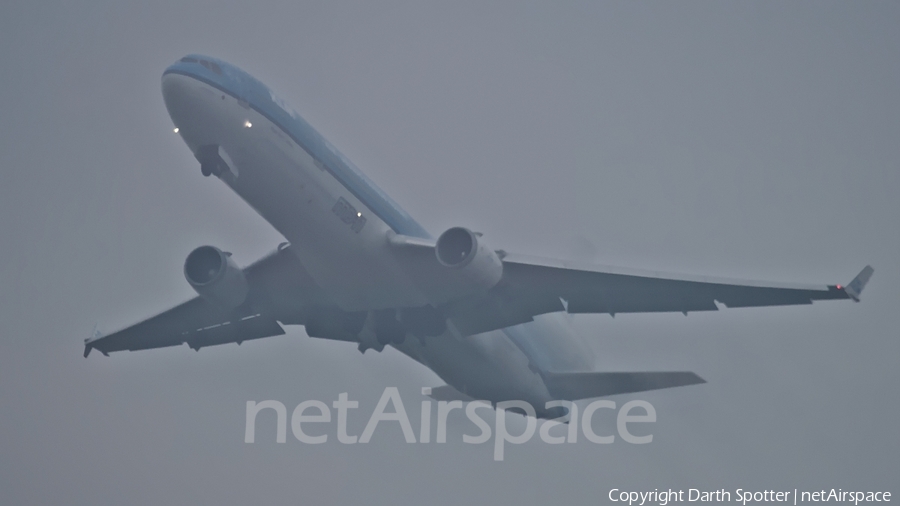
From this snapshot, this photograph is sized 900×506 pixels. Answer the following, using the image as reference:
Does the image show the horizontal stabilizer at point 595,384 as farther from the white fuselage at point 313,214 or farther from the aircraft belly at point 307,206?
the aircraft belly at point 307,206

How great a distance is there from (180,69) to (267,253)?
672 centimetres

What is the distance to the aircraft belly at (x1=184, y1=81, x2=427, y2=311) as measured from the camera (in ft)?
86.9

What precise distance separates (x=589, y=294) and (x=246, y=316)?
10.7 metres

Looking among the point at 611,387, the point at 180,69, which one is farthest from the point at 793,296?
the point at 180,69

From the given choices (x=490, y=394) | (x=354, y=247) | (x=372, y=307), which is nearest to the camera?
(x=354, y=247)

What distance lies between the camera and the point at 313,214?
27.2m

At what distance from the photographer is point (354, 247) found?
27.9m

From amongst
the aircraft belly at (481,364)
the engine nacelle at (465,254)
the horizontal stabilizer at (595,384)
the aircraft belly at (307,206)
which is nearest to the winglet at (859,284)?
the engine nacelle at (465,254)

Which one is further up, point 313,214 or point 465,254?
point 313,214

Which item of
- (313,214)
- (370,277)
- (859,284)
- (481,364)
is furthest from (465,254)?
(859,284)

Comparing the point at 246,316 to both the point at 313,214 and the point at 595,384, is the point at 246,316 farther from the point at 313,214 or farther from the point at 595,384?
the point at 595,384

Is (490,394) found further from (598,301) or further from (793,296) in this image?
(793,296)

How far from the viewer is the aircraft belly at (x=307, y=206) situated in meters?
26.5

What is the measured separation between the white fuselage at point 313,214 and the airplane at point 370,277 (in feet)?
0.10
